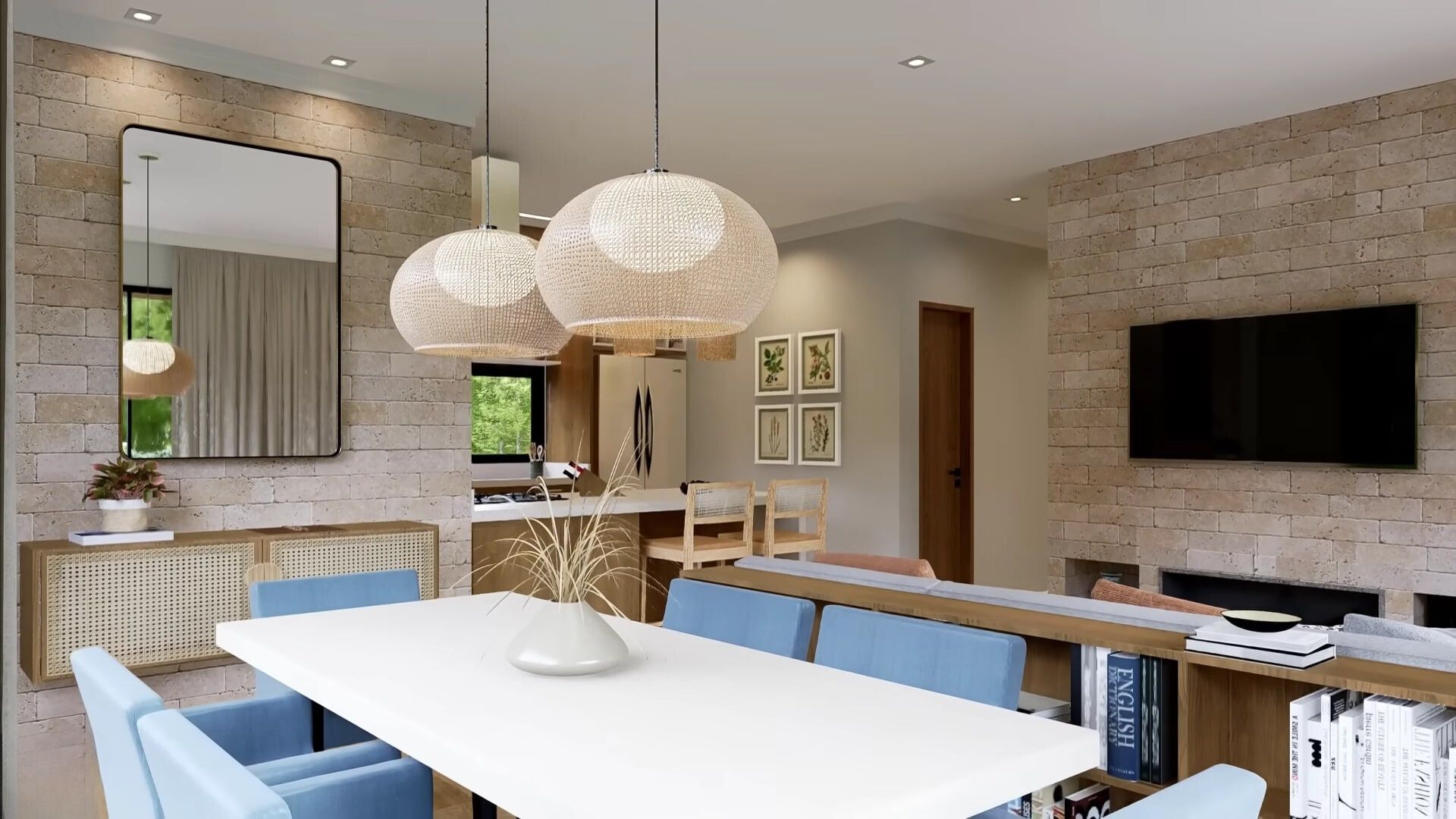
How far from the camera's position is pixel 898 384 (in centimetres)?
676

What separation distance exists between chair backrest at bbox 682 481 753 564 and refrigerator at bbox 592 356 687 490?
6.40 feet

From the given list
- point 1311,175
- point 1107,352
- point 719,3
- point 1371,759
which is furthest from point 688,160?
point 1371,759

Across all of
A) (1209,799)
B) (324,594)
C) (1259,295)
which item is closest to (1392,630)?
(1209,799)

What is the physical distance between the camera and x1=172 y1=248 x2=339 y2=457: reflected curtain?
405 centimetres

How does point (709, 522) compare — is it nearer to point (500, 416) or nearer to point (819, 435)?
point (819, 435)

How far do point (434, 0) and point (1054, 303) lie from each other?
12.6 feet

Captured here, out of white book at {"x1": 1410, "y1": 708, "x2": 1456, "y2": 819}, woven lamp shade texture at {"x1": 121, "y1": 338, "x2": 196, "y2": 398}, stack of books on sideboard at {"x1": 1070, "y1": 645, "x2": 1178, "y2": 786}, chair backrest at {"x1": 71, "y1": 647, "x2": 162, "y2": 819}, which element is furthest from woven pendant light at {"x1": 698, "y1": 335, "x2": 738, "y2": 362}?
chair backrest at {"x1": 71, "y1": 647, "x2": 162, "y2": 819}

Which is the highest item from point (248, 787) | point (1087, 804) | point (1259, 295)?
point (1259, 295)

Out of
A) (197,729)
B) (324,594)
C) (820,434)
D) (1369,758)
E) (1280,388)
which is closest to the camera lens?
(197,729)

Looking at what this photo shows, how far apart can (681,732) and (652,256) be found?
0.85 metres

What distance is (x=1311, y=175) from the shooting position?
4.91m

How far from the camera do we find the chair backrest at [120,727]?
4.77ft

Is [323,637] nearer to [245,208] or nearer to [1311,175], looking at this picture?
[245,208]

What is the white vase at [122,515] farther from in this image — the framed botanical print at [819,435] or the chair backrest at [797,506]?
the framed botanical print at [819,435]
